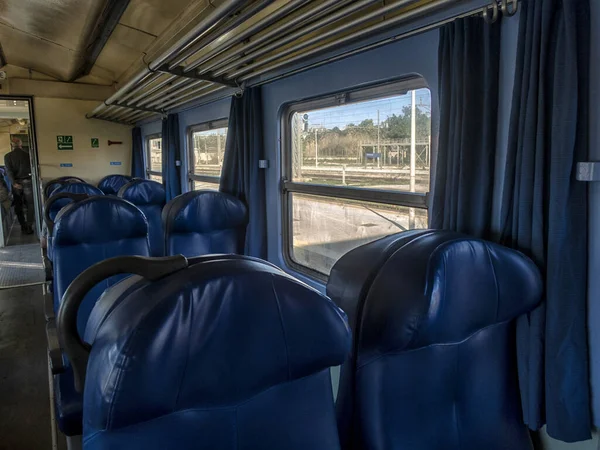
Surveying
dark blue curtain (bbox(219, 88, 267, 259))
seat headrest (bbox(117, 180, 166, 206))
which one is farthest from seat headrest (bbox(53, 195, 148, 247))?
seat headrest (bbox(117, 180, 166, 206))

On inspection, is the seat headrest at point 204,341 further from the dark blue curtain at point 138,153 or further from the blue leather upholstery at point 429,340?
the dark blue curtain at point 138,153

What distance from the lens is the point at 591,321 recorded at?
168 centimetres

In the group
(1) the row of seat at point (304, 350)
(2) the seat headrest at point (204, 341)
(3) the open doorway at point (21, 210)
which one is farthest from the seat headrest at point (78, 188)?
(2) the seat headrest at point (204, 341)

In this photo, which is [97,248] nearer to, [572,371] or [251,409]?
[251,409]

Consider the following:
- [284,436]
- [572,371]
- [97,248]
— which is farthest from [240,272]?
[97,248]

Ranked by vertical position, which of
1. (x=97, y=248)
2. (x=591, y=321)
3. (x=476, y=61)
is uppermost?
(x=476, y=61)

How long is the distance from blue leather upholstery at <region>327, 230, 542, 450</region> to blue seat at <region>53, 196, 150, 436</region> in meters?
1.69

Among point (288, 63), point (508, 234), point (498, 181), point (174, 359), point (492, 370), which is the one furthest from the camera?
point (288, 63)

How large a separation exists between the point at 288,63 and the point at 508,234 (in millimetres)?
1832

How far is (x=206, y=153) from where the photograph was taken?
17.5ft

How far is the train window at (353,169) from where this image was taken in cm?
240

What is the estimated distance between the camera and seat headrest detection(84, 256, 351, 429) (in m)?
0.80

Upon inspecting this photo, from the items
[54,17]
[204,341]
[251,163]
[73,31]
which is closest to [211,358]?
[204,341]

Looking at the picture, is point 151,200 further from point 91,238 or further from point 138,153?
point 138,153
